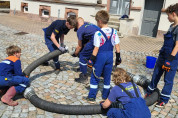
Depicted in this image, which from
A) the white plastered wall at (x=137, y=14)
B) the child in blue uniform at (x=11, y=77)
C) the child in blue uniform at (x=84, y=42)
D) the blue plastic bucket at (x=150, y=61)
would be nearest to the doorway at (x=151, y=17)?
the white plastered wall at (x=137, y=14)

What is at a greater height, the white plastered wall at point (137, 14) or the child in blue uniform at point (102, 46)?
the white plastered wall at point (137, 14)

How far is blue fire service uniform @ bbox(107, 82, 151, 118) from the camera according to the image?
9.80 feet

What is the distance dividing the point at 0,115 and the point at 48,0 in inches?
478

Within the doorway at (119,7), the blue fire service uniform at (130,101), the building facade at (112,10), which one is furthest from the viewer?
the doorway at (119,7)

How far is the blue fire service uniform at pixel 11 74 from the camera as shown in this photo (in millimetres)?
3857

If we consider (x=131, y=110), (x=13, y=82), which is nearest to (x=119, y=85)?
(x=131, y=110)

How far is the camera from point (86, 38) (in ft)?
14.8

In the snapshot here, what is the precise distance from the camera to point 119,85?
10.4 feet

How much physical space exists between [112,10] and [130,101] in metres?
10.8

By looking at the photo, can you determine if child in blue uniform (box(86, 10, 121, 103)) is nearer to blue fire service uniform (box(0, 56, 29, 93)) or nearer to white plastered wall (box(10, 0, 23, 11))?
blue fire service uniform (box(0, 56, 29, 93))

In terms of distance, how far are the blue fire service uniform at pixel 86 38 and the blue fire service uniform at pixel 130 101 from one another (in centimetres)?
161

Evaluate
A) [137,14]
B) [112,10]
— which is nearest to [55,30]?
[137,14]

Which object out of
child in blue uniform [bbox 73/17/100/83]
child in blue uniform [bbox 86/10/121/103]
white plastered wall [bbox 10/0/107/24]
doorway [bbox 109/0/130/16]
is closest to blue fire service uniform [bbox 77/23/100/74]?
child in blue uniform [bbox 73/17/100/83]

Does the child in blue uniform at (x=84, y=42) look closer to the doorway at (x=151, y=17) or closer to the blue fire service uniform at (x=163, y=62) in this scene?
the blue fire service uniform at (x=163, y=62)
